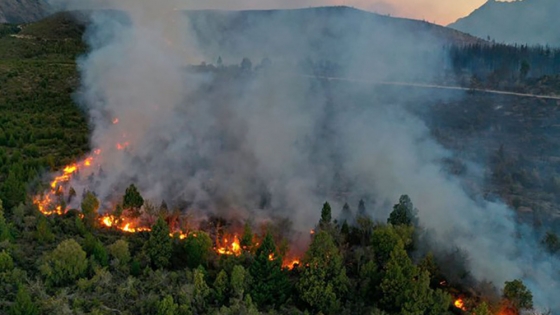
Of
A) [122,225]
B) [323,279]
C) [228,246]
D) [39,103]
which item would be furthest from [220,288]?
[39,103]

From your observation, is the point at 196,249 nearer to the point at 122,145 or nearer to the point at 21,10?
the point at 122,145

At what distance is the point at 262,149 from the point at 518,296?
24.9 meters

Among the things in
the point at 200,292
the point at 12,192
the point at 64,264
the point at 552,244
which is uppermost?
the point at 552,244

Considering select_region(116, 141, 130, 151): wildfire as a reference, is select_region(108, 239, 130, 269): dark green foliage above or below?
below

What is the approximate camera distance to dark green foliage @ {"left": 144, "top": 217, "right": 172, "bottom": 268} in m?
27.8

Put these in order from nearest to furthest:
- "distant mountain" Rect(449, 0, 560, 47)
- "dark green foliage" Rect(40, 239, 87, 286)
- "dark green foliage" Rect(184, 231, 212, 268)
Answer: "dark green foliage" Rect(40, 239, 87, 286) → "dark green foliage" Rect(184, 231, 212, 268) → "distant mountain" Rect(449, 0, 560, 47)

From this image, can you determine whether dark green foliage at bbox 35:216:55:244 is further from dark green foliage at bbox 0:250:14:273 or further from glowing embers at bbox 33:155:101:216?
dark green foliage at bbox 0:250:14:273

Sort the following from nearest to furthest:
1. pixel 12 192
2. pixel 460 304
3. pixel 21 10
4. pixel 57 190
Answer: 1. pixel 460 304
2. pixel 12 192
3. pixel 57 190
4. pixel 21 10

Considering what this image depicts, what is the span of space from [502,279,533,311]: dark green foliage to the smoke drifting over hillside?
7.17 feet

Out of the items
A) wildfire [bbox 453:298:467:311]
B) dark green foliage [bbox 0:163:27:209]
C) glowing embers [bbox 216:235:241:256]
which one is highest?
dark green foliage [bbox 0:163:27:209]

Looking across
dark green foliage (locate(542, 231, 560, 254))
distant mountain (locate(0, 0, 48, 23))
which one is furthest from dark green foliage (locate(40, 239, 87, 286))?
distant mountain (locate(0, 0, 48, 23))

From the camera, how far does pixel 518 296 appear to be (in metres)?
25.6

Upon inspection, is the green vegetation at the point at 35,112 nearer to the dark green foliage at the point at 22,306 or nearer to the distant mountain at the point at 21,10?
the dark green foliage at the point at 22,306

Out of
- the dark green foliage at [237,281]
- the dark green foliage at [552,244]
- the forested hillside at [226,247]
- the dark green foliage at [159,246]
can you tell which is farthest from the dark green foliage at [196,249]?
the dark green foliage at [552,244]
